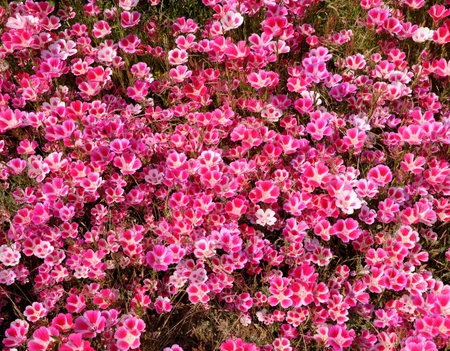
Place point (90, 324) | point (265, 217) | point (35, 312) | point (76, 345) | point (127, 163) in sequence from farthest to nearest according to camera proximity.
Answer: point (127, 163) → point (265, 217) → point (35, 312) → point (90, 324) → point (76, 345)

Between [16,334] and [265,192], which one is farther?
[265,192]

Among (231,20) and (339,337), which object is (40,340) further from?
(231,20)

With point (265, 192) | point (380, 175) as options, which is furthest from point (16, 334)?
point (380, 175)

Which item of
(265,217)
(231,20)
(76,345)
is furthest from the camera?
(231,20)

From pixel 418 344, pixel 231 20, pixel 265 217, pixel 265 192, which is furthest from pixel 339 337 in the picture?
pixel 231 20

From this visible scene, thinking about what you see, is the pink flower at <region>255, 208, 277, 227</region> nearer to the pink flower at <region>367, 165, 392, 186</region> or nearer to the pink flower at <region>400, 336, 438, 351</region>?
the pink flower at <region>367, 165, 392, 186</region>

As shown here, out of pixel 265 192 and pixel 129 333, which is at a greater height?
pixel 265 192

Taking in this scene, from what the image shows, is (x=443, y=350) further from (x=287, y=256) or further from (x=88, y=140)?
(x=88, y=140)

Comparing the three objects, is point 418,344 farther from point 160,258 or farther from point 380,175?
A: point 160,258

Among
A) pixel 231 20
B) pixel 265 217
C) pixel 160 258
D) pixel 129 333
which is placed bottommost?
pixel 129 333
